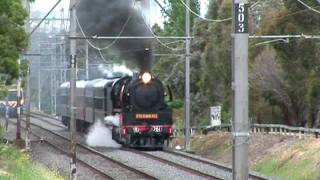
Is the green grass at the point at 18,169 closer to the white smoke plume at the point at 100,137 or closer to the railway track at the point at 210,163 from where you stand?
the railway track at the point at 210,163

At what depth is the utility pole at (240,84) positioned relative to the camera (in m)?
10.1

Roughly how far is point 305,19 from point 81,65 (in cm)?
4915

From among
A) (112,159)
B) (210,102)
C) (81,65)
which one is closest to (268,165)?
(112,159)

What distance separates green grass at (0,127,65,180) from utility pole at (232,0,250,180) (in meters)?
6.17

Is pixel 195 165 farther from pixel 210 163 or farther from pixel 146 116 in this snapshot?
pixel 146 116

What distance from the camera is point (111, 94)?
3353 cm

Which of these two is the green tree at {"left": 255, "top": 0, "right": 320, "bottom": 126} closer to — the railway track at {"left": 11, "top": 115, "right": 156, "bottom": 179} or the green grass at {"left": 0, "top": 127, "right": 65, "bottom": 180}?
the railway track at {"left": 11, "top": 115, "right": 156, "bottom": 179}

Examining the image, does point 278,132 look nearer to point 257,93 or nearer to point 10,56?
point 257,93

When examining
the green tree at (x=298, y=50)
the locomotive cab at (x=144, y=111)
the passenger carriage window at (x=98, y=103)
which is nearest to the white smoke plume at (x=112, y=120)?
the locomotive cab at (x=144, y=111)

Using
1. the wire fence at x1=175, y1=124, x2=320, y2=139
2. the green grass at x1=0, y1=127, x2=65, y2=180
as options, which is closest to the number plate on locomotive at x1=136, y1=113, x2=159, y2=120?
the wire fence at x1=175, y1=124, x2=320, y2=139

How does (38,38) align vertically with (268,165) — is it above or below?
above

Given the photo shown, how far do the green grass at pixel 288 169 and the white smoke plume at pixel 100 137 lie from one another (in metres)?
10.3

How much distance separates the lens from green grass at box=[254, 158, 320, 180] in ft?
75.3

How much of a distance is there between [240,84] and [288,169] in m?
15.6
